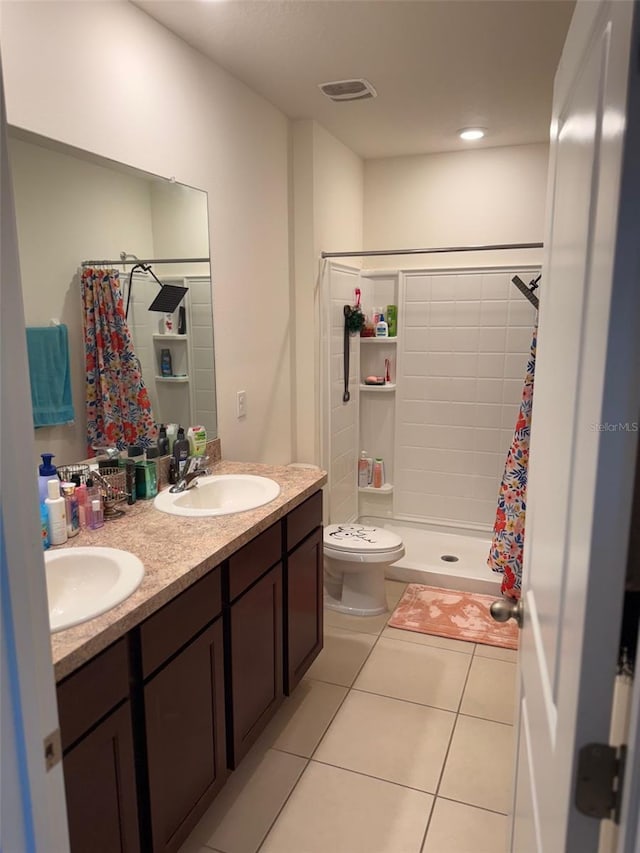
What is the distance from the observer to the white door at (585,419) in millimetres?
595

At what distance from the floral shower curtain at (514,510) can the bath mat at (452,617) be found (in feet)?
1.19

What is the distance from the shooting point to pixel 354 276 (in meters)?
3.87

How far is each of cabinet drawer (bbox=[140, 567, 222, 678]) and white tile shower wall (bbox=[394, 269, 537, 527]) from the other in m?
2.61

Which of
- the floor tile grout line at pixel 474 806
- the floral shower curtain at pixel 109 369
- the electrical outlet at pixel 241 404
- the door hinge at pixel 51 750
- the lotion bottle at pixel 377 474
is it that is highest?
the floral shower curtain at pixel 109 369

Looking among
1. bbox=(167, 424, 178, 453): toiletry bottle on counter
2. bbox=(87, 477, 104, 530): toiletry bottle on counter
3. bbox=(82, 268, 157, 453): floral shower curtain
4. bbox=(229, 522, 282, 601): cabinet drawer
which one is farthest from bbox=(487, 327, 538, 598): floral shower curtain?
bbox=(87, 477, 104, 530): toiletry bottle on counter

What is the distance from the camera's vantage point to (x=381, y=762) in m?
2.13

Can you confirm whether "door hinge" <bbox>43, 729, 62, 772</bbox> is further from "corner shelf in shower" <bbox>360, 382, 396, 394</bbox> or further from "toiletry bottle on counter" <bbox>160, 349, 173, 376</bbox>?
"corner shelf in shower" <bbox>360, 382, 396, 394</bbox>

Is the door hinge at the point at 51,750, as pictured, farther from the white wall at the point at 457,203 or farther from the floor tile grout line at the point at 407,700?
the white wall at the point at 457,203

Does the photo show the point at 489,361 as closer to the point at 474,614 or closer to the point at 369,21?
the point at 474,614

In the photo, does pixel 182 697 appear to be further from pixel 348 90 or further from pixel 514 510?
pixel 348 90

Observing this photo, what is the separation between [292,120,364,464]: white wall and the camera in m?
3.19

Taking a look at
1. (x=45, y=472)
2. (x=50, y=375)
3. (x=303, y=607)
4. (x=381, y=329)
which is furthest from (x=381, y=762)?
(x=381, y=329)

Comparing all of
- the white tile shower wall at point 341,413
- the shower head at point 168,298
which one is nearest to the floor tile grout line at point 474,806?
the white tile shower wall at point 341,413

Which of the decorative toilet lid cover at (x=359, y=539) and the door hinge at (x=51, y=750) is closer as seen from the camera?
the door hinge at (x=51, y=750)
